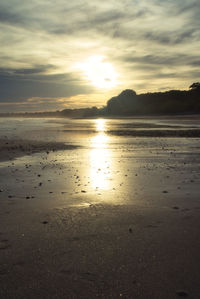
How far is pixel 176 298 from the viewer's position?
3191mm

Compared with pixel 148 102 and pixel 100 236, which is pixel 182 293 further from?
pixel 148 102

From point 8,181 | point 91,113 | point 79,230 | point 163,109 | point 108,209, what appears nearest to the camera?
point 79,230

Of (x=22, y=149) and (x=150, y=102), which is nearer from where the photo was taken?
(x=22, y=149)

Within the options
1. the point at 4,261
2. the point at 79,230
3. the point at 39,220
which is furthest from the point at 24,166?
the point at 4,261

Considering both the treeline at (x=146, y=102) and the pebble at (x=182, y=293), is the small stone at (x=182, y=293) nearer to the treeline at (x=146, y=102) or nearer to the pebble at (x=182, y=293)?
the pebble at (x=182, y=293)

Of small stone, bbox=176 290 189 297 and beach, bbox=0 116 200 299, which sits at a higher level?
beach, bbox=0 116 200 299

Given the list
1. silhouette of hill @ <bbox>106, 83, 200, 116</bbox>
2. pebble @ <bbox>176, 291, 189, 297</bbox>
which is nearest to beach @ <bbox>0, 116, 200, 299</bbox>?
pebble @ <bbox>176, 291, 189, 297</bbox>

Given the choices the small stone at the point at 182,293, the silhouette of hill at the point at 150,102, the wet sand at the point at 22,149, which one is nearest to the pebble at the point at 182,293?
the small stone at the point at 182,293

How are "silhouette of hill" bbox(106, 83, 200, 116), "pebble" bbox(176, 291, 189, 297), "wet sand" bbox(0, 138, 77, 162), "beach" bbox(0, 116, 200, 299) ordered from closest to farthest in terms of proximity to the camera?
"pebble" bbox(176, 291, 189, 297) → "beach" bbox(0, 116, 200, 299) → "wet sand" bbox(0, 138, 77, 162) → "silhouette of hill" bbox(106, 83, 200, 116)

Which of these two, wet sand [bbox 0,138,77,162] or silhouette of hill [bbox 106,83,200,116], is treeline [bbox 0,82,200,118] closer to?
silhouette of hill [bbox 106,83,200,116]

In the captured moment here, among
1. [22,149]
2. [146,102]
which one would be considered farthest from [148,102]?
[22,149]

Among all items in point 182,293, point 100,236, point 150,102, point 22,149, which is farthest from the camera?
point 150,102

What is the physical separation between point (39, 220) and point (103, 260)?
2.02 meters

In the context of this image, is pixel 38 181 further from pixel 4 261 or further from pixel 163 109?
pixel 163 109
